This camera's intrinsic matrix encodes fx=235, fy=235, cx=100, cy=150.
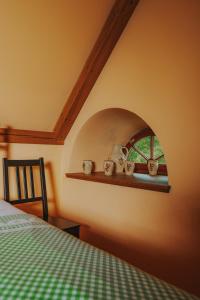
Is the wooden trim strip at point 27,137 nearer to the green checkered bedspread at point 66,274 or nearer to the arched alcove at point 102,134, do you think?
A: the arched alcove at point 102,134

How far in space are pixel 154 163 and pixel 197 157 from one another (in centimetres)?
75

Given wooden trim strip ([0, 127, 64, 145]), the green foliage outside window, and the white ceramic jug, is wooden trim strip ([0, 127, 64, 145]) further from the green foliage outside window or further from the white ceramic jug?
the green foliage outside window

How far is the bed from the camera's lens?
551 millimetres

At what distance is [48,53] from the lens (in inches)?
72.9

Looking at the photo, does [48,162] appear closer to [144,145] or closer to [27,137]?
[27,137]

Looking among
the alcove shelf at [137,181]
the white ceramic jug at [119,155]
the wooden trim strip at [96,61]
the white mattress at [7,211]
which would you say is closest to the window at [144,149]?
the white ceramic jug at [119,155]

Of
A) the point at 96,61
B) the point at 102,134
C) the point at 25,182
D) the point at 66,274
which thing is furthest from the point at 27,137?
the point at 66,274

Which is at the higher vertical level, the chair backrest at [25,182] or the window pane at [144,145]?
the window pane at [144,145]

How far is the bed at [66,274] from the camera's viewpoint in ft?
1.81

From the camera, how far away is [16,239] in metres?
0.90

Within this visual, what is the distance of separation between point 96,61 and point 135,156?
3.65ft

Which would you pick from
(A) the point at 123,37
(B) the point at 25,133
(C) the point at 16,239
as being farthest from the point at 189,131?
(B) the point at 25,133

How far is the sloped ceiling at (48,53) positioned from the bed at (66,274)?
1327 millimetres

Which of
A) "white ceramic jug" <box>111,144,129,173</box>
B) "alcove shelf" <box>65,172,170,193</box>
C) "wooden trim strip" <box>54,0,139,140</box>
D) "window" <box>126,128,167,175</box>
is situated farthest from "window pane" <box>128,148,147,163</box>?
"wooden trim strip" <box>54,0,139,140</box>
